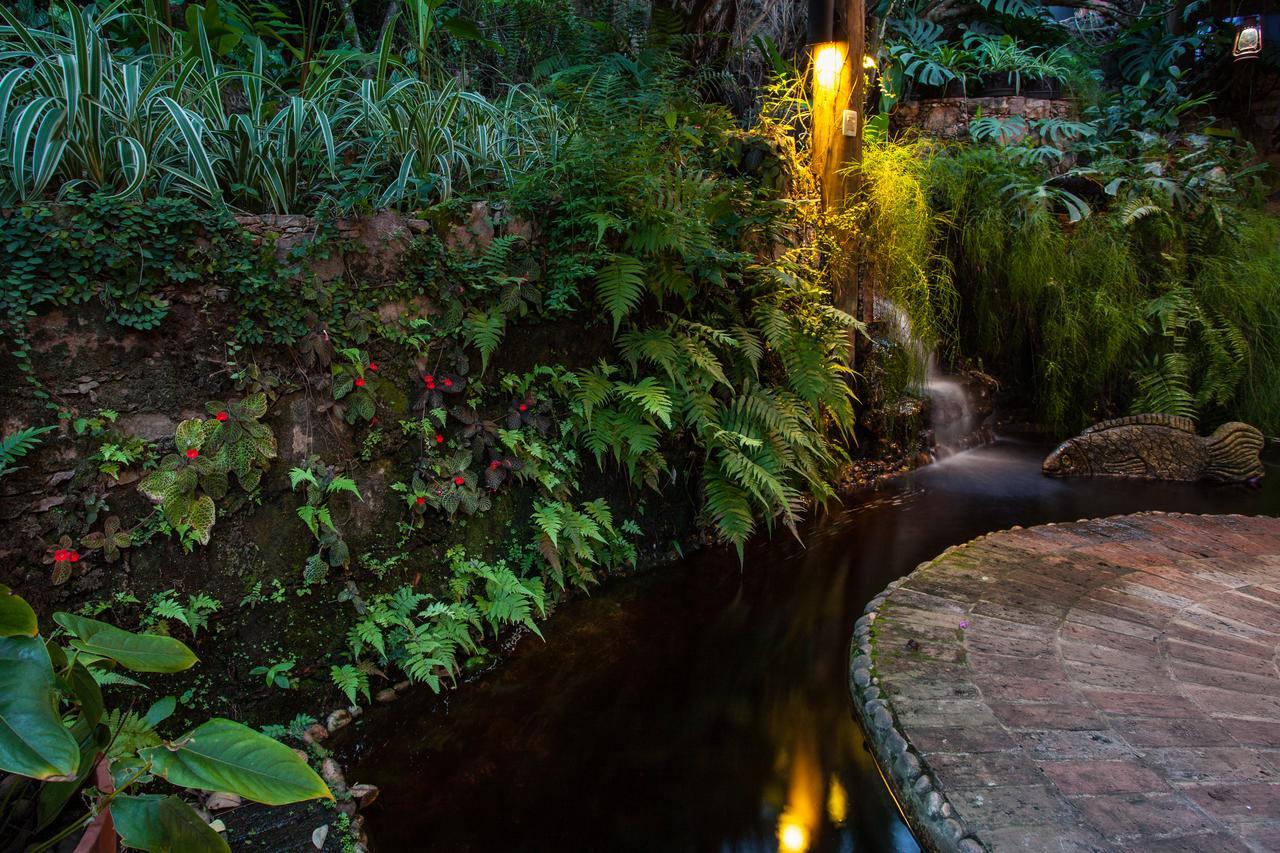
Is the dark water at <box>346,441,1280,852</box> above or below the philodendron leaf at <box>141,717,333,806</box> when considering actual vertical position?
below

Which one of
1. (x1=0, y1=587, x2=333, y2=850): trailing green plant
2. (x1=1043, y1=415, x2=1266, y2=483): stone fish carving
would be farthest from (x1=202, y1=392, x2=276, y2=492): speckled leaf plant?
(x1=1043, y1=415, x2=1266, y2=483): stone fish carving

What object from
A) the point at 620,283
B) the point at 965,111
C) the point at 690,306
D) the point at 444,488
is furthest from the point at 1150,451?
the point at 444,488

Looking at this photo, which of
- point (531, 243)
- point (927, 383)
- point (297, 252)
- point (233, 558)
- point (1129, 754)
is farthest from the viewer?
point (927, 383)

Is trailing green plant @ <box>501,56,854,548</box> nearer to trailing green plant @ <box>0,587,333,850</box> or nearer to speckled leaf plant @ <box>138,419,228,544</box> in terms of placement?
speckled leaf plant @ <box>138,419,228,544</box>

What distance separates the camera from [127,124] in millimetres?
2701

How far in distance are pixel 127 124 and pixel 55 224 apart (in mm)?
537

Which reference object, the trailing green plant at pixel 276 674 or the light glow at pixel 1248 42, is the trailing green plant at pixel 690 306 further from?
the light glow at pixel 1248 42

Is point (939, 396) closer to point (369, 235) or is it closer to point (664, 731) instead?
point (664, 731)

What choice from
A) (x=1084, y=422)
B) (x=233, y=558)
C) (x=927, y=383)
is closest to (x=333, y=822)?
(x=233, y=558)

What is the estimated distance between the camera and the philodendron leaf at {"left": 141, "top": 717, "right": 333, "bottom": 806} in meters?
1.15

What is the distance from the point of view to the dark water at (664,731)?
2.17 meters

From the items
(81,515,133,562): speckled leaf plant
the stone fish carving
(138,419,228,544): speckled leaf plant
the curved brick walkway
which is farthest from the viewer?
the stone fish carving

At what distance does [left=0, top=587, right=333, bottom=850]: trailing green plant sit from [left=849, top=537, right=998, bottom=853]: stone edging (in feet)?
4.78

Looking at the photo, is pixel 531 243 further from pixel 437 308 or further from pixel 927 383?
pixel 927 383
